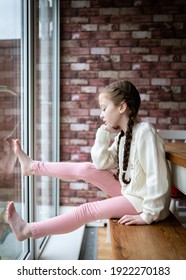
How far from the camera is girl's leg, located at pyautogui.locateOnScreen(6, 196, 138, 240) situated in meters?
0.83

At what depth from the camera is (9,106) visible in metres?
1.10

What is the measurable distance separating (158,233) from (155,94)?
1428 mm

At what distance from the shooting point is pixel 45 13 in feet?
5.80

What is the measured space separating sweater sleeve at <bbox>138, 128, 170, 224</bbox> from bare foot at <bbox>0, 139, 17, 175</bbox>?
484mm

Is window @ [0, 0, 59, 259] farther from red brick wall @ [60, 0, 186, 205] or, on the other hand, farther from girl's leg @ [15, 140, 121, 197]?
red brick wall @ [60, 0, 186, 205]

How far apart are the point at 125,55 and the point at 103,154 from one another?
1.23 metres

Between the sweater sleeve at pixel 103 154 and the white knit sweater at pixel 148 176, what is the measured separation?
86mm

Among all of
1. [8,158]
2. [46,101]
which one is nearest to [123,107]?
[8,158]

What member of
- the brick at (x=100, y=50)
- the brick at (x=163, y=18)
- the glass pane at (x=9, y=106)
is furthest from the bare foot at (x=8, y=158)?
the brick at (x=163, y=18)

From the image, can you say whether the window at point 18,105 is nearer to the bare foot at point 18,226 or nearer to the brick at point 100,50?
the bare foot at point 18,226

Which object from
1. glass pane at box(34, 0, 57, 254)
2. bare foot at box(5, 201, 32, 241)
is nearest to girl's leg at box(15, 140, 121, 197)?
bare foot at box(5, 201, 32, 241)
